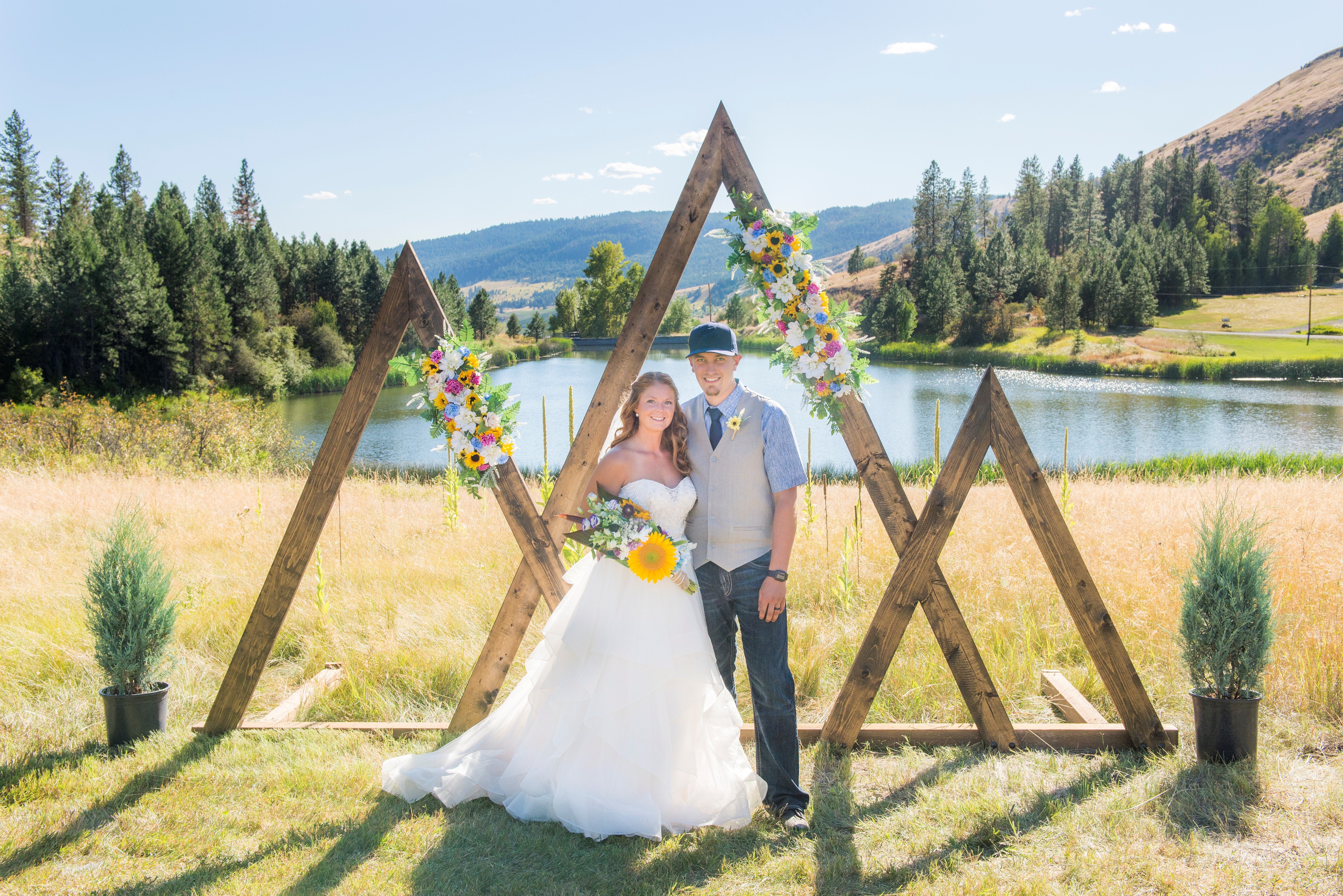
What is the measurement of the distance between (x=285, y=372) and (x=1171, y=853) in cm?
4869

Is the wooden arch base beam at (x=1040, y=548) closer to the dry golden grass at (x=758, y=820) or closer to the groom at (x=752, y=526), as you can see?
the dry golden grass at (x=758, y=820)

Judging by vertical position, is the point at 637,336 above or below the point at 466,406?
above

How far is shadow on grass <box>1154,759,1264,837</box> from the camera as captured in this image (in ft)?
10.3

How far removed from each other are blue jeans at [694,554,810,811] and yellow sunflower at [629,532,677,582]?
24 centimetres

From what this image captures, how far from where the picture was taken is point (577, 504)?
4.00m

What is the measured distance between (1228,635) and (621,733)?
2826 millimetres

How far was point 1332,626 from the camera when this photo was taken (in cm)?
458

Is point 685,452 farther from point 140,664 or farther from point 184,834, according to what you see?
point 140,664

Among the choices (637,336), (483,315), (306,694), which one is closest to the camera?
(637,336)

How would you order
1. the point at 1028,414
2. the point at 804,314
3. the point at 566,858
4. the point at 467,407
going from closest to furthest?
1. the point at 566,858
2. the point at 804,314
3. the point at 467,407
4. the point at 1028,414

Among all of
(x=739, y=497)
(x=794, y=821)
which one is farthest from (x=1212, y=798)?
(x=739, y=497)

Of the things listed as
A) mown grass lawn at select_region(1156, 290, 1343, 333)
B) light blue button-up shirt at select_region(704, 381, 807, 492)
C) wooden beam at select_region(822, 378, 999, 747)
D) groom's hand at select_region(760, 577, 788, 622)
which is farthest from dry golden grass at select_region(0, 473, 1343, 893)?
mown grass lawn at select_region(1156, 290, 1343, 333)

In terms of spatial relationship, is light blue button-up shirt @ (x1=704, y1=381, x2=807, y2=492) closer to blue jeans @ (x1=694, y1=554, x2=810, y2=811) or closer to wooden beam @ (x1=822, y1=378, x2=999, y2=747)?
→ blue jeans @ (x1=694, y1=554, x2=810, y2=811)

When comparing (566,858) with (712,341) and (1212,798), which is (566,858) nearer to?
(712,341)
